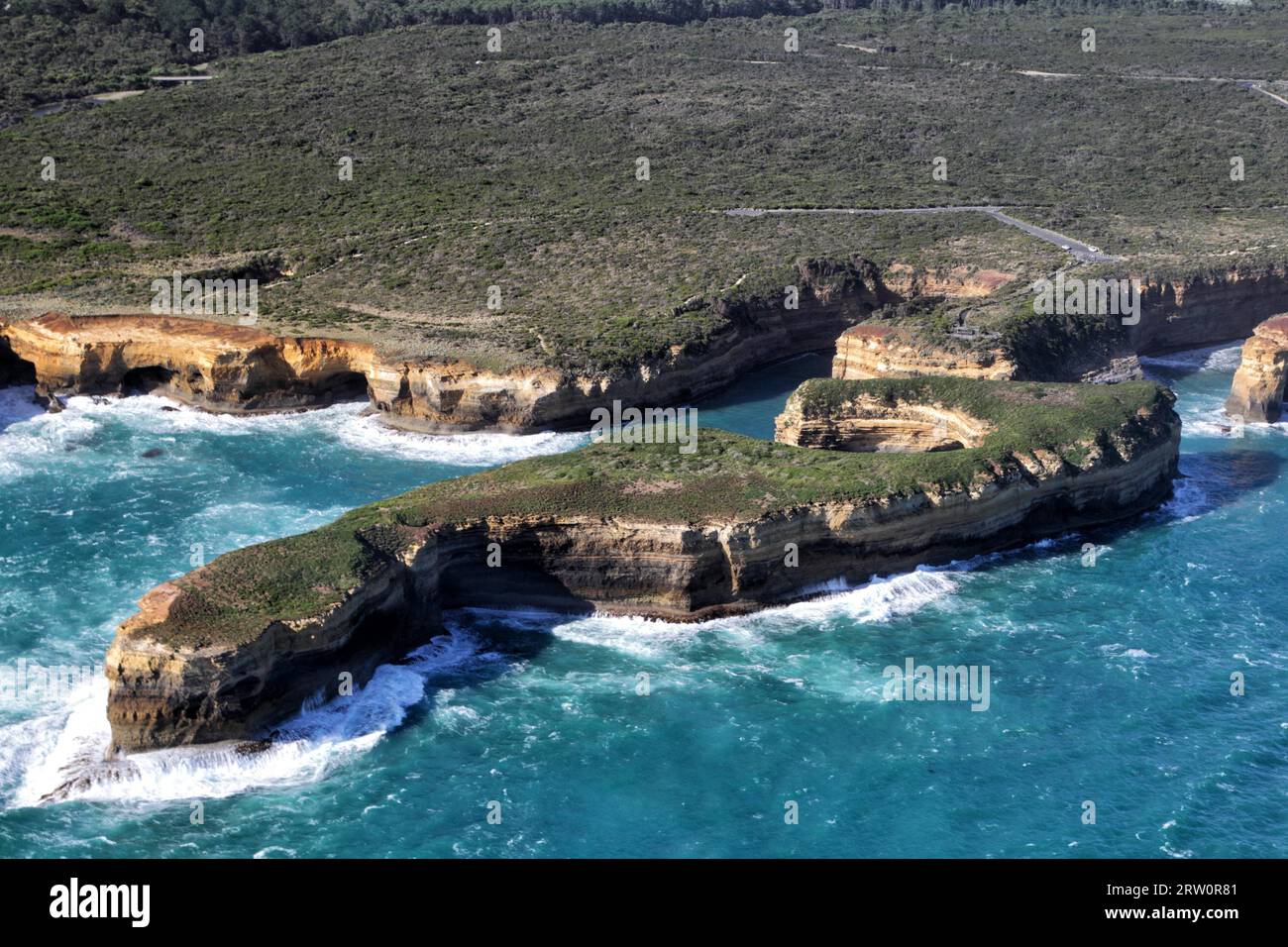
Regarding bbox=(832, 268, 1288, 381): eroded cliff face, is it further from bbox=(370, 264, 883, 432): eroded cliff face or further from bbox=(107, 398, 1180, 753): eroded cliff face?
bbox=(107, 398, 1180, 753): eroded cliff face

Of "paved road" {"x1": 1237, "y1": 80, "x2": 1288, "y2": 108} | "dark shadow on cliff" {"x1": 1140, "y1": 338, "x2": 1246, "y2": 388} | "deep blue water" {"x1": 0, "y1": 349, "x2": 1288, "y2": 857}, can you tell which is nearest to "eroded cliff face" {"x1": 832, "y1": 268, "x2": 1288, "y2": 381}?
"dark shadow on cliff" {"x1": 1140, "y1": 338, "x2": 1246, "y2": 388}

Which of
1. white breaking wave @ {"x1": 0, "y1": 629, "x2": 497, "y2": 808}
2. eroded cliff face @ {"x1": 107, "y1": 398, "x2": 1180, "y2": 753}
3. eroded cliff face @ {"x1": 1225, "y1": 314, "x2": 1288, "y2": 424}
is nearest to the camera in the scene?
white breaking wave @ {"x1": 0, "y1": 629, "x2": 497, "y2": 808}

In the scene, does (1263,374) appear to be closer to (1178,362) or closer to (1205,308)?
(1178,362)

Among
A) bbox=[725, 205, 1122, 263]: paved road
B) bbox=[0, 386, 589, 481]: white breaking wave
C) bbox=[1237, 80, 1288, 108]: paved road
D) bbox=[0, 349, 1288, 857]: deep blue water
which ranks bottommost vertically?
bbox=[0, 349, 1288, 857]: deep blue water

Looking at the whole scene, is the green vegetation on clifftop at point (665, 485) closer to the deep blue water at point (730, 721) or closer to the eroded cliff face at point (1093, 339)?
the deep blue water at point (730, 721)

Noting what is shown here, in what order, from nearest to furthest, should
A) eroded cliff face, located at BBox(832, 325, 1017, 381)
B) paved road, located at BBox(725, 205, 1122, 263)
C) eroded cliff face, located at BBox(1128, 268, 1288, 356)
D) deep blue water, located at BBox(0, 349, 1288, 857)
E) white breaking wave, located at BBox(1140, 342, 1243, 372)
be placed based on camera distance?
deep blue water, located at BBox(0, 349, 1288, 857), eroded cliff face, located at BBox(832, 325, 1017, 381), eroded cliff face, located at BBox(1128, 268, 1288, 356), white breaking wave, located at BBox(1140, 342, 1243, 372), paved road, located at BBox(725, 205, 1122, 263)

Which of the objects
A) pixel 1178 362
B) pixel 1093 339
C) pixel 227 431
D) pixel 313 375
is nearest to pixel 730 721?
pixel 227 431

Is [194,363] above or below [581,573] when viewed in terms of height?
above
